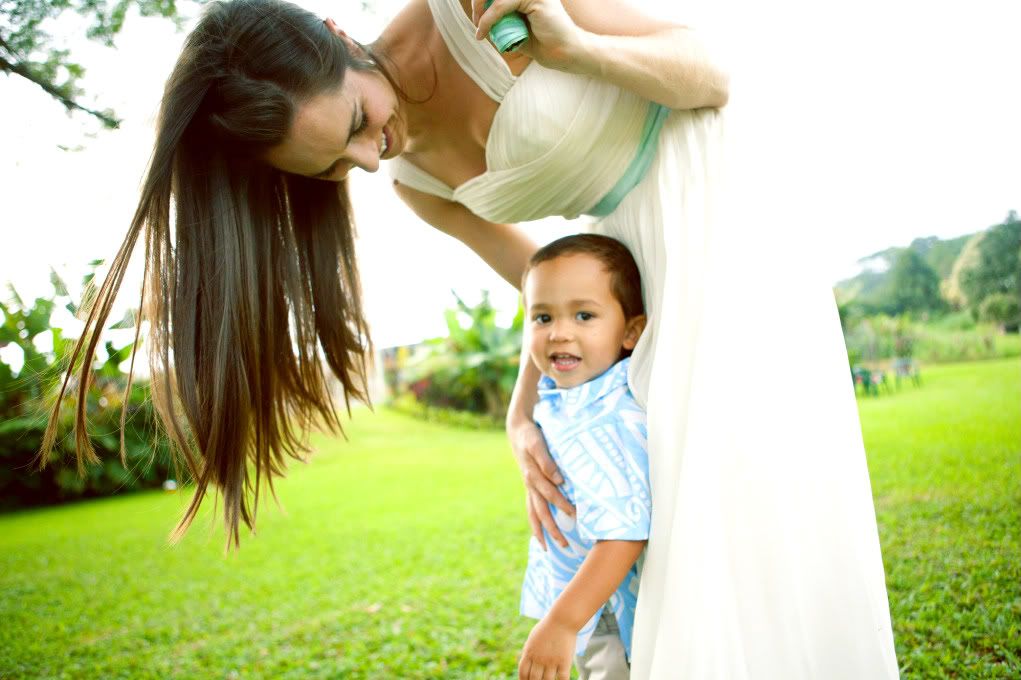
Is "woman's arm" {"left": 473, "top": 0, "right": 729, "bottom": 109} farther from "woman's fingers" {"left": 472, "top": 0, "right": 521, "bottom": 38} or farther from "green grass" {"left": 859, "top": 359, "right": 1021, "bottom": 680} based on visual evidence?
"green grass" {"left": 859, "top": 359, "right": 1021, "bottom": 680}

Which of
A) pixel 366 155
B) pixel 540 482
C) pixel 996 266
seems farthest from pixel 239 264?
pixel 996 266

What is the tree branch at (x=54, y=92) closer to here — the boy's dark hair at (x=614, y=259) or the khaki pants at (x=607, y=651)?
the boy's dark hair at (x=614, y=259)

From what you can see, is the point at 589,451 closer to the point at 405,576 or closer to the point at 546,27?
the point at 546,27

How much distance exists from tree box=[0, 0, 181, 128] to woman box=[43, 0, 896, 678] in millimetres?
746

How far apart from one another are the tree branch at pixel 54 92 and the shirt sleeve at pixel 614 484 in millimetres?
1496

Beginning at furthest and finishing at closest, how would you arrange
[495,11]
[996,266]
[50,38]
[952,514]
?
[996,266], [952,514], [50,38], [495,11]

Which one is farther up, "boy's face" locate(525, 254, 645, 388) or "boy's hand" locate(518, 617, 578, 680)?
"boy's face" locate(525, 254, 645, 388)

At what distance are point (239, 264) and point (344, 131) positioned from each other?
1.16ft

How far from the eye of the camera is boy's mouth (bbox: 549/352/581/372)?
1353mm

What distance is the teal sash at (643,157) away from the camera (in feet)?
4.21

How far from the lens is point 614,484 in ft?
3.87

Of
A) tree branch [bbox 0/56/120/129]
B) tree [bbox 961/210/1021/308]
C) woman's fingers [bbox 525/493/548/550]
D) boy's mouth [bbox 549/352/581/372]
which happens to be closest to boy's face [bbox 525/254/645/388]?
boy's mouth [bbox 549/352/581/372]

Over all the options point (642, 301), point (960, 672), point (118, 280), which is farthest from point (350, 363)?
point (960, 672)

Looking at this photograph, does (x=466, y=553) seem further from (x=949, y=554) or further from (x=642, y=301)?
(x=642, y=301)
